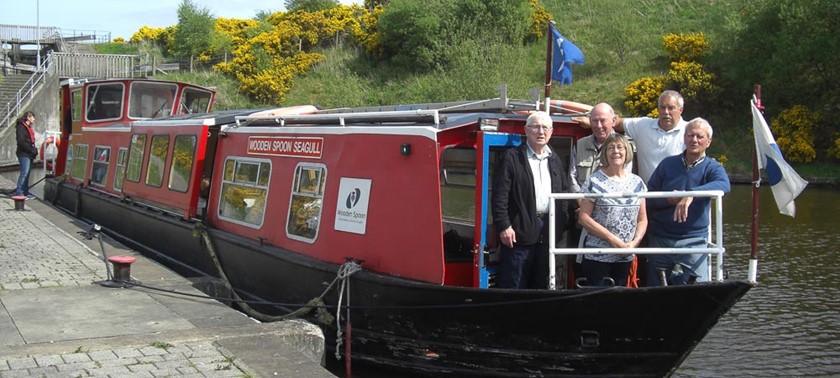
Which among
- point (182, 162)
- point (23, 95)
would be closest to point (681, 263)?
point (182, 162)

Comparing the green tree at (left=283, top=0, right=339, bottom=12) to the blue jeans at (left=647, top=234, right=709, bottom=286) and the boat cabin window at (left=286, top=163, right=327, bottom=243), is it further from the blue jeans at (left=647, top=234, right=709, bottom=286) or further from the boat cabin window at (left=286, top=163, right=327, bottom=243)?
the blue jeans at (left=647, top=234, right=709, bottom=286)

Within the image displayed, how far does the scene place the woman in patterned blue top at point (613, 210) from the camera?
5770 mm

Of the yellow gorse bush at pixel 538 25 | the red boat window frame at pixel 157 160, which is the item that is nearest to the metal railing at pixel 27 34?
the yellow gorse bush at pixel 538 25

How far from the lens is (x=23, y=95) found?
31.7 m

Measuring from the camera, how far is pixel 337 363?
25.0 feet

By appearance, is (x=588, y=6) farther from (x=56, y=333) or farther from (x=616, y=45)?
(x=56, y=333)

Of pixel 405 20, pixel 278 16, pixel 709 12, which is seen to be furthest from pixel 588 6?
pixel 278 16

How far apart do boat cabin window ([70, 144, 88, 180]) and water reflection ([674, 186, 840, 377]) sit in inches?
456

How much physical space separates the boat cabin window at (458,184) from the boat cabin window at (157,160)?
4649 millimetres

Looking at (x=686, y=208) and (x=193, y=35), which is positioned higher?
(x=193, y=35)

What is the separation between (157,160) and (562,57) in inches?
261

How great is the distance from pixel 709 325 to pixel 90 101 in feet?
41.6

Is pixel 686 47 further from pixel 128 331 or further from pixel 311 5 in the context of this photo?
pixel 128 331

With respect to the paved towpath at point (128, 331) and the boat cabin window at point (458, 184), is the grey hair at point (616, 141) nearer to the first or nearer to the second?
the boat cabin window at point (458, 184)
